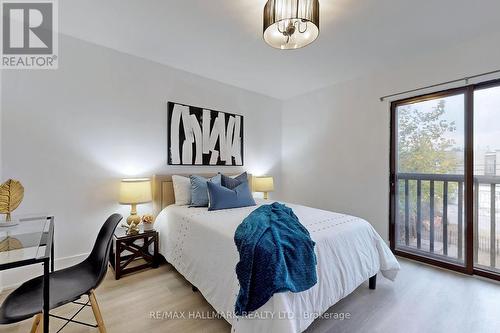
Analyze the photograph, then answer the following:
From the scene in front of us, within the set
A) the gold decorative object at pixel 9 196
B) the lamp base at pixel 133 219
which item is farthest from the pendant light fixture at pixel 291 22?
the lamp base at pixel 133 219

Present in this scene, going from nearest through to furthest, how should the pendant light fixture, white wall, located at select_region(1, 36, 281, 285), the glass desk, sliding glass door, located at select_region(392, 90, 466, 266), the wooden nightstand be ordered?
1. the glass desk
2. the pendant light fixture
3. white wall, located at select_region(1, 36, 281, 285)
4. the wooden nightstand
5. sliding glass door, located at select_region(392, 90, 466, 266)

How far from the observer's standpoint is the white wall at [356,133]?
2.49 meters

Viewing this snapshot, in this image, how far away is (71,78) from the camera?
2359 mm

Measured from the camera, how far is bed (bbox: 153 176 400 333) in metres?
1.28

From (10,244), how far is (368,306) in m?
2.55

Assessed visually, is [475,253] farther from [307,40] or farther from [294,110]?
[294,110]

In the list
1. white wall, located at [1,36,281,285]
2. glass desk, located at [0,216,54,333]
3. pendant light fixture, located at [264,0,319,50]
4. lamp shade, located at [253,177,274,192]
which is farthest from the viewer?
lamp shade, located at [253,177,274,192]

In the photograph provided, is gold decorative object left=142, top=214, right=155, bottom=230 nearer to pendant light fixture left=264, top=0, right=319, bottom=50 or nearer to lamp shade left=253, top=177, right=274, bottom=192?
lamp shade left=253, top=177, right=274, bottom=192

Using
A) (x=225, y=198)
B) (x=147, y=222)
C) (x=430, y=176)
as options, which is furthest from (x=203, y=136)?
(x=430, y=176)

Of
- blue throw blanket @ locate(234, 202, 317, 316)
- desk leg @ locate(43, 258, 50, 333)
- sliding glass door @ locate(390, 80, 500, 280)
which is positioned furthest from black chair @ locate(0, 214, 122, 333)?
sliding glass door @ locate(390, 80, 500, 280)

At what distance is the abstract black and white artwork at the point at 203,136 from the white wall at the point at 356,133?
1.24 m

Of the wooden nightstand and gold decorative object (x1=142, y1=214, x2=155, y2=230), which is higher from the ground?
gold decorative object (x1=142, y1=214, x2=155, y2=230)

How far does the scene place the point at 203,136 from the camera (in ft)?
10.8

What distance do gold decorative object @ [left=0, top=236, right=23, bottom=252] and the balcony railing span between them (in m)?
3.78
